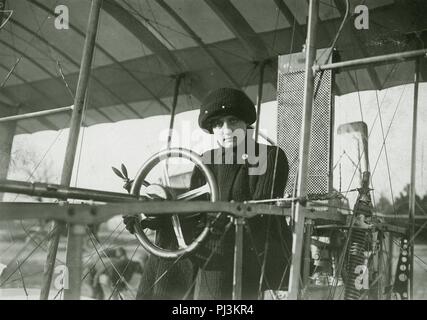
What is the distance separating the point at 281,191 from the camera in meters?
2.06

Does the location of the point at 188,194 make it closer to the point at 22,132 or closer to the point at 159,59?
the point at 159,59

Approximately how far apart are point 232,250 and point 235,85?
7.83 meters

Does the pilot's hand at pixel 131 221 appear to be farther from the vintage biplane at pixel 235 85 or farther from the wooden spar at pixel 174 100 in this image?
the wooden spar at pixel 174 100

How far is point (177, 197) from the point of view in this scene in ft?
6.28

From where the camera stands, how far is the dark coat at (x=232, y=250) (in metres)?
1.87

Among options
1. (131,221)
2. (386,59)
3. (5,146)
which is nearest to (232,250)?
(131,221)

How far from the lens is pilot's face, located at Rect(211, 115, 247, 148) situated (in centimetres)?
218

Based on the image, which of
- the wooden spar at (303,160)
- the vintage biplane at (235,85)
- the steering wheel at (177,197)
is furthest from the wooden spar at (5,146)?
the wooden spar at (303,160)

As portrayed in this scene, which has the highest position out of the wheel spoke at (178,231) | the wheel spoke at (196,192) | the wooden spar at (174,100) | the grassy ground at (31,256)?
the wooden spar at (174,100)

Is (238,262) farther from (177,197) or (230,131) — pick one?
(230,131)

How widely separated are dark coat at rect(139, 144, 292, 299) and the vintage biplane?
0.29ft

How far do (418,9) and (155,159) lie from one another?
551 cm

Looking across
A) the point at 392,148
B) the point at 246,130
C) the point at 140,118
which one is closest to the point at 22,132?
the point at 140,118

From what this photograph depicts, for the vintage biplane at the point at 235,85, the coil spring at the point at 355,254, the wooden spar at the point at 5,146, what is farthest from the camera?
the wooden spar at the point at 5,146
